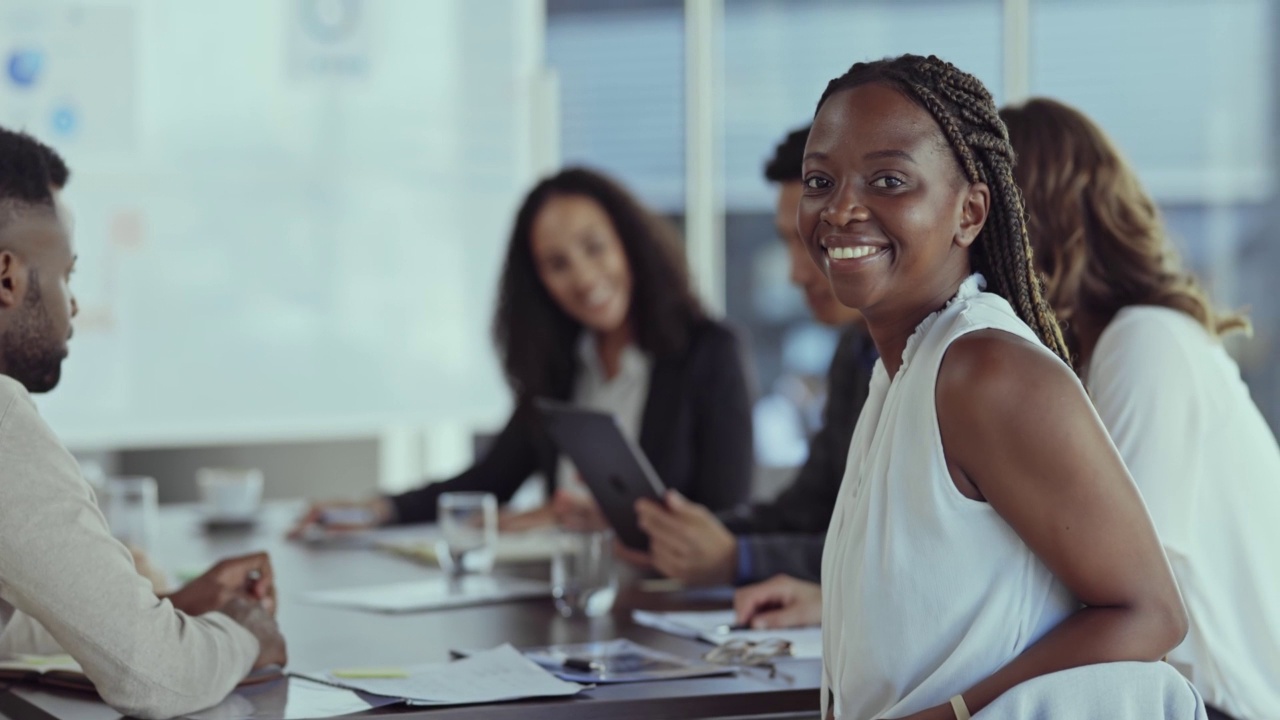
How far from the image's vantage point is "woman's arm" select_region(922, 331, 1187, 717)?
122 centimetres

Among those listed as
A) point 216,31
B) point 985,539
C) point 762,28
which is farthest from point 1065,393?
point 762,28

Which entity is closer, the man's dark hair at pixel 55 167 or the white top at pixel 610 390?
the man's dark hair at pixel 55 167

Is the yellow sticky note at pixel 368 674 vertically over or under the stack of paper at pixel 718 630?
over

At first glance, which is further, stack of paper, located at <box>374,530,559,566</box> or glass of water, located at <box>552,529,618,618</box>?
stack of paper, located at <box>374,530,559,566</box>

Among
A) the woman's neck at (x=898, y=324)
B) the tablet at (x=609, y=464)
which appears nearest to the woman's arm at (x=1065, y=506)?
the woman's neck at (x=898, y=324)

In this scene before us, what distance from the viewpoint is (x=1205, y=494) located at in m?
1.78

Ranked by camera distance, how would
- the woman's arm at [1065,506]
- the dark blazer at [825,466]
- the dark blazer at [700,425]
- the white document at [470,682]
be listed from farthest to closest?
the dark blazer at [700,425], the dark blazer at [825,466], the white document at [470,682], the woman's arm at [1065,506]

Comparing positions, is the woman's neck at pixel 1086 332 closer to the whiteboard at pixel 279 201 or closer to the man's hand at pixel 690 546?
the man's hand at pixel 690 546

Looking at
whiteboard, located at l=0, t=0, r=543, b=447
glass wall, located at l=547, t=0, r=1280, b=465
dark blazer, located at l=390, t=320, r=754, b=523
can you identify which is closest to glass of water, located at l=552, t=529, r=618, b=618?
dark blazer, located at l=390, t=320, r=754, b=523

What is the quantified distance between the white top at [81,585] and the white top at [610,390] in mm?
1702

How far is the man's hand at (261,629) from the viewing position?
1.66 m

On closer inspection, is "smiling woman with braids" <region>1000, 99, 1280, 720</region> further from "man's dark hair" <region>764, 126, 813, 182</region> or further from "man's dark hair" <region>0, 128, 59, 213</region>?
"man's dark hair" <region>0, 128, 59, 213</region>

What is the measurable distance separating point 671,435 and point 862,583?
6.03 feet

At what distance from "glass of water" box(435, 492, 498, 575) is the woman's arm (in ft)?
4.08
